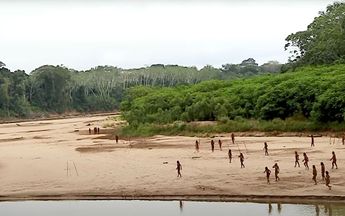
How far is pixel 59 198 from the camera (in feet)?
80.2

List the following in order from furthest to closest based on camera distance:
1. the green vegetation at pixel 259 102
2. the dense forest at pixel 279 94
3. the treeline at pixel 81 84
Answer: the treeline at pixel 81 84 < the dense forest at pixel 279 94 < the green vegetation at pixel 259 102

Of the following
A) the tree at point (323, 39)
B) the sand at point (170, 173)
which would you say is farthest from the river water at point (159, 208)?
the tree at point (323, 39)

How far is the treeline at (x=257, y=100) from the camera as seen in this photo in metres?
41.8

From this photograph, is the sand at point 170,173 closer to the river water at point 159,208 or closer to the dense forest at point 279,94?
the river water at point 159,208

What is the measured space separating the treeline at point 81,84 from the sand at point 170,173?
83.4 meters

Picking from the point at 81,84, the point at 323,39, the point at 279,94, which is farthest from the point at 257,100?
the point at 81,84

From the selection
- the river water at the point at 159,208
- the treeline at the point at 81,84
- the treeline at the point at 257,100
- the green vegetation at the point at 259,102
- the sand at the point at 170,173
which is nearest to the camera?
the river water at the point at 159,208

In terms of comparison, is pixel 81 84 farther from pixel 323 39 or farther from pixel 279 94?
pixel 279 94

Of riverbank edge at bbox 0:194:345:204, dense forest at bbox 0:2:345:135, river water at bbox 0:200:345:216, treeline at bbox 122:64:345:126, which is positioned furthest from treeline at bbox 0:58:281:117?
river water at bbox 0:200:345:216

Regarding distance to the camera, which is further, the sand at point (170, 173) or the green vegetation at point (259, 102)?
the green vegetation at point (259, 102)

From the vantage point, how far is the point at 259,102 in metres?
47.2

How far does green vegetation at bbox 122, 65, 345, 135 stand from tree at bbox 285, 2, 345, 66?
353 inches

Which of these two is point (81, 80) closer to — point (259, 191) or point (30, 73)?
point (30, 73)

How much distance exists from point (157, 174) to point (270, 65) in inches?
5858
